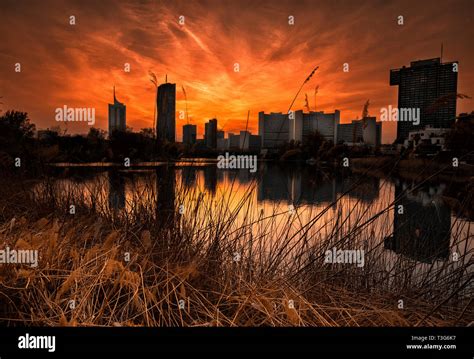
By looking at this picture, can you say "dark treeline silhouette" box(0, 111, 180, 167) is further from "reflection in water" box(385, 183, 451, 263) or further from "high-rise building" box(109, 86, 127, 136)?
"reflection in water" box(385, 183, 451, 263)

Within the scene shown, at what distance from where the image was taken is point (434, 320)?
1677 millimetres

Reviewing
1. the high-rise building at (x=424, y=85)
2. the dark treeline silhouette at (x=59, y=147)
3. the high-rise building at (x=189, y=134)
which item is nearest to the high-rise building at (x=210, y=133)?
the high-rise building at (x=189, y=134)

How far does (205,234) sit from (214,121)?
1321 millimetres

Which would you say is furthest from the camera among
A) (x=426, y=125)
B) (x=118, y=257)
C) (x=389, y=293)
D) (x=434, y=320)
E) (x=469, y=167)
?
(x=426, y=125)

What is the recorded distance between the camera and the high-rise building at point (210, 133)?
117 inches

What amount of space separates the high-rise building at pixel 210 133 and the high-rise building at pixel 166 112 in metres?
0.33

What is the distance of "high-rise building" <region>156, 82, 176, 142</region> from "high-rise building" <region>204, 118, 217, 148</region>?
33cm

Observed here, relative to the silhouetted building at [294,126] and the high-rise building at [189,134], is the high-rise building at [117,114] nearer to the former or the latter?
the high-rise building at [189,134]

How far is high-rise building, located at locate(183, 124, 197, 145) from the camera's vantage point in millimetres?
2988

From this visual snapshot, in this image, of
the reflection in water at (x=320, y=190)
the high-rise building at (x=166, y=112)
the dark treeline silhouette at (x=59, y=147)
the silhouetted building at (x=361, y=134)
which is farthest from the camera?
the dark treeline silhouette at (x=59, y=147)

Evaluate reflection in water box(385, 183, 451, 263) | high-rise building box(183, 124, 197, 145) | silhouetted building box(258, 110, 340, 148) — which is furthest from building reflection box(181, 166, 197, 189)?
reflection in water box(385, 183, 451, 263)

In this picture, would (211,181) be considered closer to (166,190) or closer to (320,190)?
(166,190)
